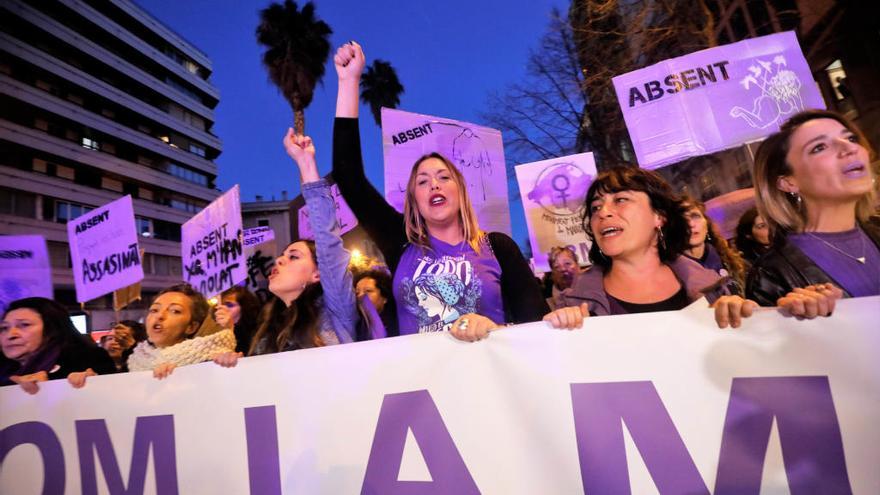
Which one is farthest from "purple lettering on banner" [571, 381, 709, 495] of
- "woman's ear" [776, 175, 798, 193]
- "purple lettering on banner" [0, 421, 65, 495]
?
"purple lettering on banner" [0, 421, 65, 495]

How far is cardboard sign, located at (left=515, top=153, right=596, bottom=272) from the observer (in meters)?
5.75

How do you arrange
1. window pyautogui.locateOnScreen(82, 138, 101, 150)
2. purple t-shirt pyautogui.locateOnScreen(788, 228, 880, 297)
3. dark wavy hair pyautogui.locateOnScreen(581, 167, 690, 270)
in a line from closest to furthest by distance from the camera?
1. purple t-shirt pyautogui.locateOnScreen(788, 228, 880, 297)
2. dark wavy hair pyautogui.locateOnScreen(581, 167, 690, 270)
3. window pyautogui.locateOnScreen(82, 138, 101, 150)

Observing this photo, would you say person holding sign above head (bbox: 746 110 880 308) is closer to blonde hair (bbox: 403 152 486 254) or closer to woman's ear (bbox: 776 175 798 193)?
woman's ear (bbox: 776 175 798 193)

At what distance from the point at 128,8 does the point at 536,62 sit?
135 ft

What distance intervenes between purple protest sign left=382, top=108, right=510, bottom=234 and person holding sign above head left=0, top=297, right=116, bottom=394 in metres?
2.53

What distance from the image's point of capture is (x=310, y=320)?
7.88ft

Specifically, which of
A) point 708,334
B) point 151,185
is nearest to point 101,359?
point 708,334

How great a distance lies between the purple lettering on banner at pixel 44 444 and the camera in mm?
2174

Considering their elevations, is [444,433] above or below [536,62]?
below

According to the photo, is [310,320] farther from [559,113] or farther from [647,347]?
[559,113]

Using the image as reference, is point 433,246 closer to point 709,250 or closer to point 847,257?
point 847,257

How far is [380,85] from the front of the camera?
28984 mm

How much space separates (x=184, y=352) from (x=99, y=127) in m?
40.0

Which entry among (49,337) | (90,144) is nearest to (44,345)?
(49,337)
